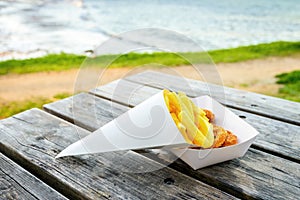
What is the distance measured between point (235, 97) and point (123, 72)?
1.58 meters

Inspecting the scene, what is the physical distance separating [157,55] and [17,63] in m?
1.72

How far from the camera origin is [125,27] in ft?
21.5

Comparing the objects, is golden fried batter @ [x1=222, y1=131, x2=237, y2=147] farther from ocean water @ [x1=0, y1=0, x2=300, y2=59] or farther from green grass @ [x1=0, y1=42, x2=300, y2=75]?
ocean water @ [x1=0, y1=0, x2=300, y2=59]

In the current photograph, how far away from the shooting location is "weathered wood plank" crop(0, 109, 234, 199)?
72cm

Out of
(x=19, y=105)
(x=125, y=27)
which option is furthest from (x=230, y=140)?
(x=125, y=27)

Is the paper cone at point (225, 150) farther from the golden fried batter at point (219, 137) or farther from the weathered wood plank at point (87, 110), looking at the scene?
the weathered wood plank at point (87, 110)

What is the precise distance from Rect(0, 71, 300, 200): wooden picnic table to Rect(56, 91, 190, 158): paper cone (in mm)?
50

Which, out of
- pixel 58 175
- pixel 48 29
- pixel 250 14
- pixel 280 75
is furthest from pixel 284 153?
pixel 250 14

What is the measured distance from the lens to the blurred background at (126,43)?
3.16 meters

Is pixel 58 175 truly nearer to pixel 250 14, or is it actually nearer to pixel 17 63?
pixel 17 63

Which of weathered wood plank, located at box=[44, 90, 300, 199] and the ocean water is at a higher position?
the ocean water

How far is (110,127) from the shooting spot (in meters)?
0.81

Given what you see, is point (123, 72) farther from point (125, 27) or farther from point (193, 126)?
point (125, 27)

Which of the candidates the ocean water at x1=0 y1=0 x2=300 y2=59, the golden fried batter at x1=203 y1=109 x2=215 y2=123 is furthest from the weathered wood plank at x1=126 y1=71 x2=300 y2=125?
the ocean water at x1=0 y1=0 x2=300 y2=59
